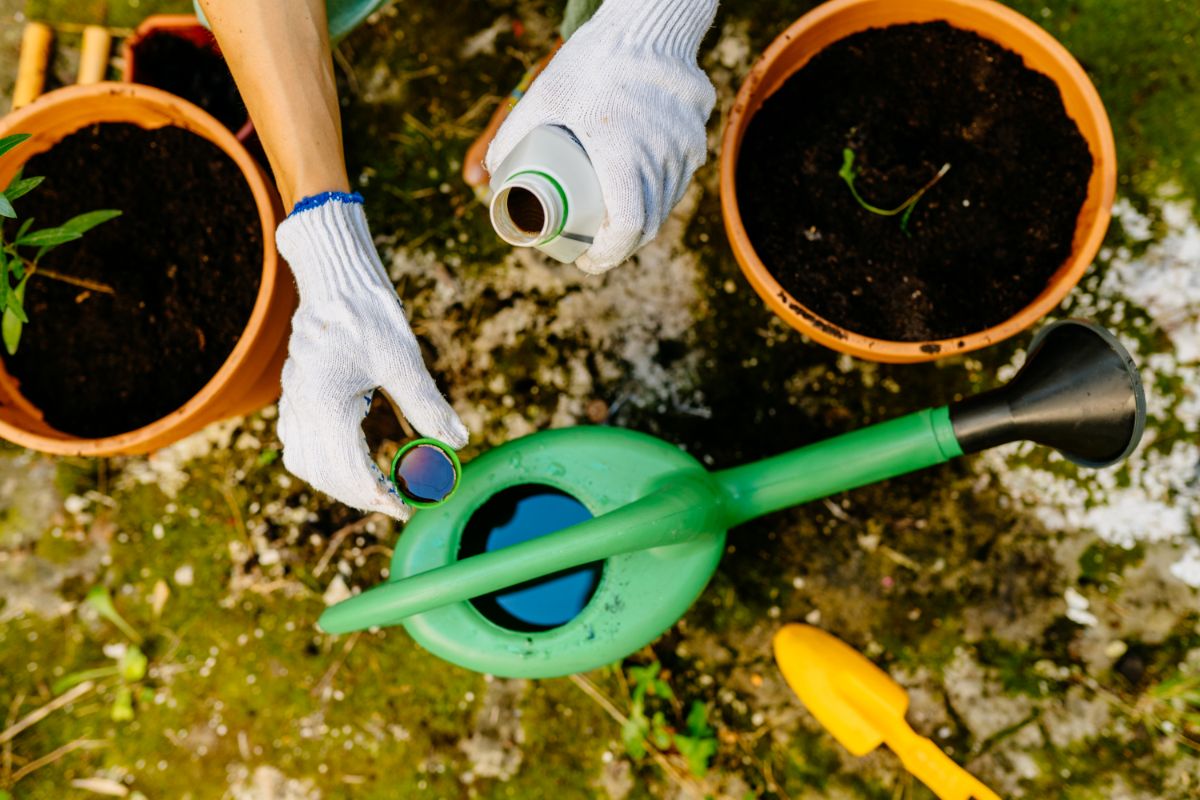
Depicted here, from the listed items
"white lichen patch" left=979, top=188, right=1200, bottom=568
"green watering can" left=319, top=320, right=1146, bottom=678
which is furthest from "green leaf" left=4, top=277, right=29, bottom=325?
"white lichen patch" left=979, top=188, right=1200, bottom=568

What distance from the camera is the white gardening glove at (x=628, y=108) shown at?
927 mm

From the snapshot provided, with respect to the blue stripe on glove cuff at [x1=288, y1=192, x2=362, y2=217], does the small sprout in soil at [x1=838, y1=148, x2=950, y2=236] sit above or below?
below

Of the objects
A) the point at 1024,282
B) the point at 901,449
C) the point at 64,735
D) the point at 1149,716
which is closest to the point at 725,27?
the point at 1024,282

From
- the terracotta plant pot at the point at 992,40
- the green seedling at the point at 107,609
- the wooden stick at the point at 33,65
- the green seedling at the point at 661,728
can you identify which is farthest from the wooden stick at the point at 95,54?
the green seedling at the point at 661,728

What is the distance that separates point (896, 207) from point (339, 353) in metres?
0.87

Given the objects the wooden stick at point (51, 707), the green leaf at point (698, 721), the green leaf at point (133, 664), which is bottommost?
the wooden stick at point (51, 707)

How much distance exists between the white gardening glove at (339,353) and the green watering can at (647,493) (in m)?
0.18

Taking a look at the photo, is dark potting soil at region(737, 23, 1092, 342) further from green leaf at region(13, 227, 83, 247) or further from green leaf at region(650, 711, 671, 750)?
green leaf at region(13, 227, 83, 247)

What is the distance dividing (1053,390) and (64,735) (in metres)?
1.80

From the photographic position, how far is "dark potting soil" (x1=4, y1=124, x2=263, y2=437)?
1.26 meters

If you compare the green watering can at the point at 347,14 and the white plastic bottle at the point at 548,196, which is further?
the green watering can at the point at 347,14

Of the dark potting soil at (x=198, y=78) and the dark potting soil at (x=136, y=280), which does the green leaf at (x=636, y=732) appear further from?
the dark potting soil at (x=198, y=78)

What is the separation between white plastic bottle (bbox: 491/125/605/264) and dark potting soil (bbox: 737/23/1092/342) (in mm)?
423

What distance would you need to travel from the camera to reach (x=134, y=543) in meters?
1.50
